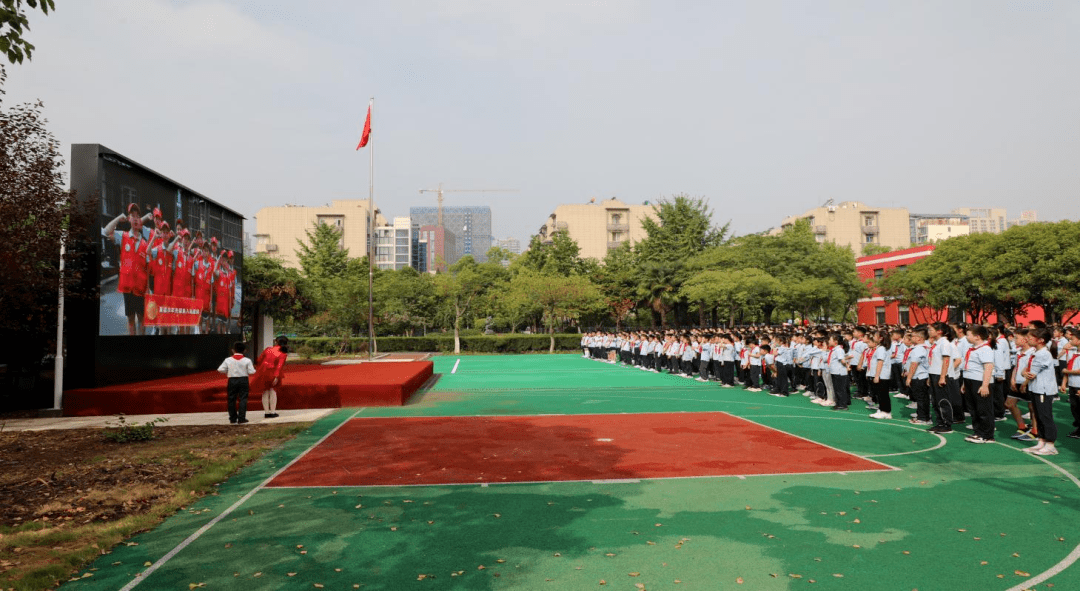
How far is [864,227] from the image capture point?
90438 mm

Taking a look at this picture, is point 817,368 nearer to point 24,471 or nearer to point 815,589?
point 815,589

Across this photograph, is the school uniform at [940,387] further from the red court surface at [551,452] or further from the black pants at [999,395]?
the red court surface at [551,452]

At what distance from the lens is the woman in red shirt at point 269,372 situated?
42.5 feet

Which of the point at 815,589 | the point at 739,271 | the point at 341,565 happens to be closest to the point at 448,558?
the point at 341,565

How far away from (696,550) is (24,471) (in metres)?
8.43

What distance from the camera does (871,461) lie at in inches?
343

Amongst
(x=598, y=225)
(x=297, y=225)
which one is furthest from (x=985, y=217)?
(x=297, y=225)

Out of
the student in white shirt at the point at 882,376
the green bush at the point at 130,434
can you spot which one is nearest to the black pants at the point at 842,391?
the student in white shirt at the point at 882,376

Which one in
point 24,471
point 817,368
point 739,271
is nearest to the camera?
point 24,471

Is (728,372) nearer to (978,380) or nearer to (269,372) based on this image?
(978,380)

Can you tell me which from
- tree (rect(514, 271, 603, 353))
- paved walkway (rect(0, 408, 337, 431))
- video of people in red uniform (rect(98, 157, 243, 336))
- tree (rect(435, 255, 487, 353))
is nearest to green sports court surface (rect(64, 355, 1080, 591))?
paved walkway (rect(0, 408, 337, 431))

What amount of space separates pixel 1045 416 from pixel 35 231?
52.1 feet

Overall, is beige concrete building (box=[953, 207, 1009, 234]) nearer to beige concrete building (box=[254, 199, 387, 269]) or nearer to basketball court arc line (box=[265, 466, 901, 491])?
beige concrete building (box=[254, 199, 387, 269])

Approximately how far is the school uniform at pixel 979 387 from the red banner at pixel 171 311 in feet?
53.8
